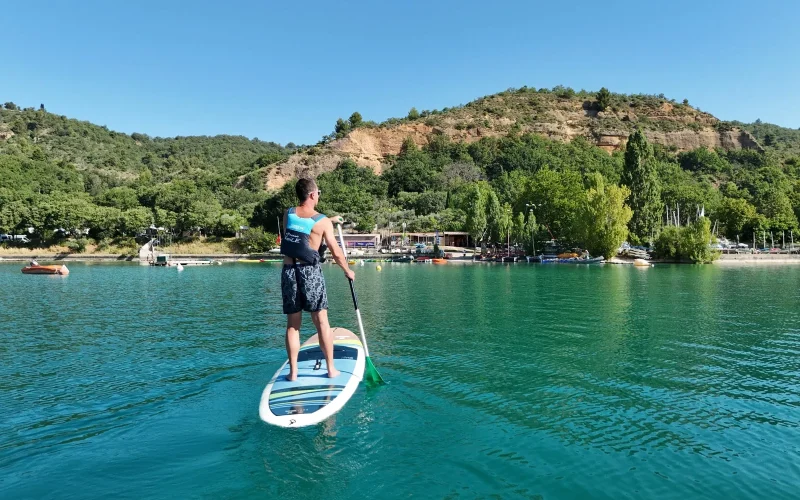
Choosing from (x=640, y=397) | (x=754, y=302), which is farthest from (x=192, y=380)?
(x=754, y=302)

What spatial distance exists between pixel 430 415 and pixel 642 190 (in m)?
84.7

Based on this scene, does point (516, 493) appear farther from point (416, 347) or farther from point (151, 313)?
point (151, 313)

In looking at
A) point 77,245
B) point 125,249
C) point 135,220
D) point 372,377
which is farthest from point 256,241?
point 372,377

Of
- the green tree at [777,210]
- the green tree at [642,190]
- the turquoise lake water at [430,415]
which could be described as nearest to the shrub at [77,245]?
the turquoise lake water at [430,415]

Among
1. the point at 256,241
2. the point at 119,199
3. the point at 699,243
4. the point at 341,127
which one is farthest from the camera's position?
the point at 341,127

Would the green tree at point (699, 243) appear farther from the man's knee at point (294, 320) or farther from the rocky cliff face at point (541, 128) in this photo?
the rocky cliff face at point (541, 128)

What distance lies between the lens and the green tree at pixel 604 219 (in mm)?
75375

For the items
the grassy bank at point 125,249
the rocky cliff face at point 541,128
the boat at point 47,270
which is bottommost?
the boat at point 47,270

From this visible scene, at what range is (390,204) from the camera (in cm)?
13288

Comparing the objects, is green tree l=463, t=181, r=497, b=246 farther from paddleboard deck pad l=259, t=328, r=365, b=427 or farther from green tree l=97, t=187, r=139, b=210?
paddleboard deck pad l=259, t=328, r=365, b=427

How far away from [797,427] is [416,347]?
9.03 metres

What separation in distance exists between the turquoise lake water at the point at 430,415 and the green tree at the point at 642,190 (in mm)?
67548

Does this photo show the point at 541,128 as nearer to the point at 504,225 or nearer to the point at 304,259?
the point at 504,225

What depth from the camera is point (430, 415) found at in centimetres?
891
